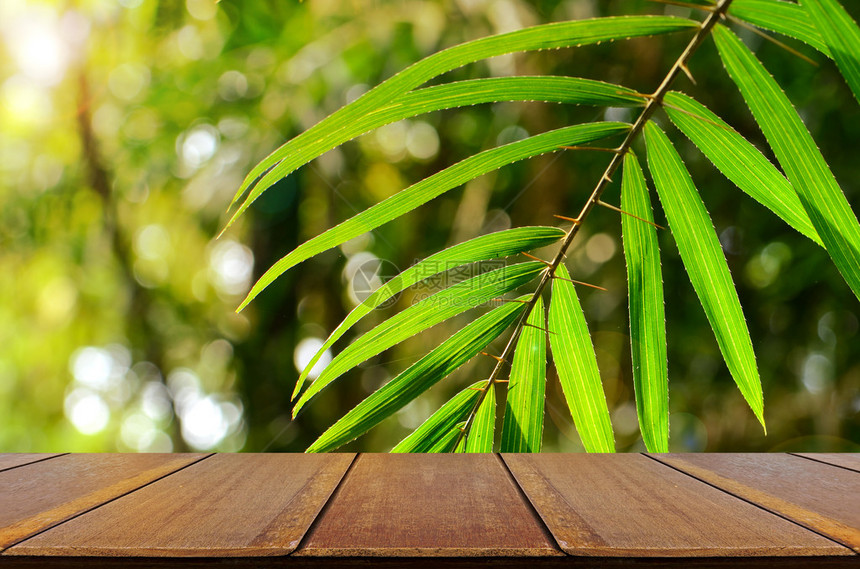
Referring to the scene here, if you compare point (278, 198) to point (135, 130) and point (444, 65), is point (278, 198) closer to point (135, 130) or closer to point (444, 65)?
point (135, 130)

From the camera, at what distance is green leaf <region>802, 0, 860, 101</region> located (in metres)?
0.38

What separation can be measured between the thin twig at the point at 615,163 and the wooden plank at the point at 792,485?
0.61ft

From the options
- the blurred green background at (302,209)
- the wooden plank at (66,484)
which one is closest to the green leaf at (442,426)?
the wooden plank at (66,484)

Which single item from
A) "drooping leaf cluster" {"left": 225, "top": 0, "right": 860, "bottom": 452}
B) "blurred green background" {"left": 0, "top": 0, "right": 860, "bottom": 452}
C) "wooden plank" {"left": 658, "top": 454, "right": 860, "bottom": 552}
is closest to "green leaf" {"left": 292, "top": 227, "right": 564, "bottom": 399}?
"drooping leaf cluster" {"left": 225, "top": 0, "right": 860, "bottom": 452}

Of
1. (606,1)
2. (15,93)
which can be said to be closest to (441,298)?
(606,1)

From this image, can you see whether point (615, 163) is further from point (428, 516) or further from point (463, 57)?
point (428, 516)

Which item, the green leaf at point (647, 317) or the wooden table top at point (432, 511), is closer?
the wooden table top at point (432, 511)

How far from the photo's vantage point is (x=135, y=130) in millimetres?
2264

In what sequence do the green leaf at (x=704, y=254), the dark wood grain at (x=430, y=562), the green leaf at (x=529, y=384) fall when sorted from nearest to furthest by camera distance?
the dark wood grain at (x=430, y=562)
the green leaf at (x=704, y=254)
the green leaf at (x=529, y=384)

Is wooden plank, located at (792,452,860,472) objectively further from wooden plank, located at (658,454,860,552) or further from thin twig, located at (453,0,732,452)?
thin twig, located at (453,0,732,452)

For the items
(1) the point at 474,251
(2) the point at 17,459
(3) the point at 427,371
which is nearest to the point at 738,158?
(1) the point at 474,251

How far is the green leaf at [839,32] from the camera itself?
14.8 inches

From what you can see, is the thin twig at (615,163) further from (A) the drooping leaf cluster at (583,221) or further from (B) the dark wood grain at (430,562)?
(B) the dark wood grain at (430,562)

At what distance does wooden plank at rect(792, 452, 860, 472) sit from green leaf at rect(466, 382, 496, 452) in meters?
0.30
